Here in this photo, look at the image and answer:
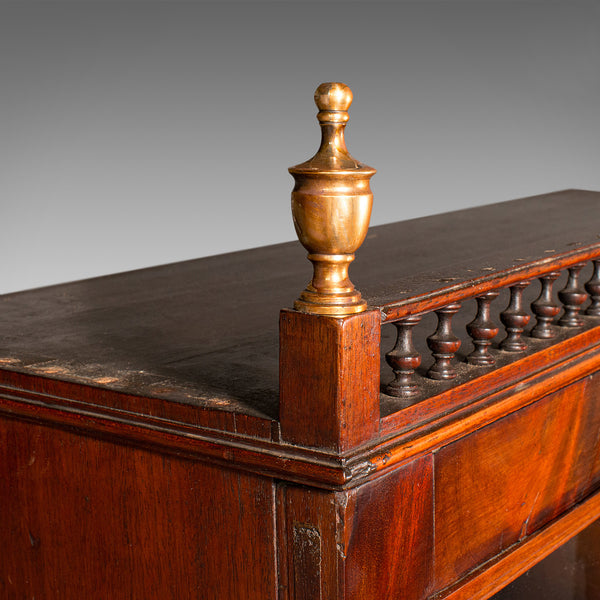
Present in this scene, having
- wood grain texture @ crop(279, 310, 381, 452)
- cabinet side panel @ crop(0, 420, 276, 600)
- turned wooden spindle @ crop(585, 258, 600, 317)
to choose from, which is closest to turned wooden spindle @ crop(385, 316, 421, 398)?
wood grain texture @ crop(279, 310, 381, 452)

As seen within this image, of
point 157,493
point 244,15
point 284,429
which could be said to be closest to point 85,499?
point 157,493

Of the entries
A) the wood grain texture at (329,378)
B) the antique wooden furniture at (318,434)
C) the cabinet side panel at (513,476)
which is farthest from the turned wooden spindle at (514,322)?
the wood grain texture at (329,378)

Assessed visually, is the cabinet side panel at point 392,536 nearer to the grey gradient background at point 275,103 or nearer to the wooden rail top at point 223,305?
the wooden rail top at point 223,305

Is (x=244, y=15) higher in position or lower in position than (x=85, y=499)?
higher

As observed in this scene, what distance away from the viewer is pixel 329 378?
51.2 inches

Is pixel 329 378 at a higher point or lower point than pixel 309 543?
higher

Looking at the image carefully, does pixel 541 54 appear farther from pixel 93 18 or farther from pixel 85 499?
pixel 85 499

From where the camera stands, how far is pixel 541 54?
559 centimetres

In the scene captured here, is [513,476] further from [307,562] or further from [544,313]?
[307,562]

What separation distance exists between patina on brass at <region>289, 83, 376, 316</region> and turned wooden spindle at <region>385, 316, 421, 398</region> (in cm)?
19

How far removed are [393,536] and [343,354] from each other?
36 centimetres

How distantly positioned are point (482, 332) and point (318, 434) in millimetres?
428

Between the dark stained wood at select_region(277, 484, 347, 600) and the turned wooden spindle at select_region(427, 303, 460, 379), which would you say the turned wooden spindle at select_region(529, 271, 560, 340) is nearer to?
the turned wooden spindle at select_region(427, 303, 460, 379)

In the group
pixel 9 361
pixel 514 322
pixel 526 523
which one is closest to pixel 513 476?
pixel 526 523
